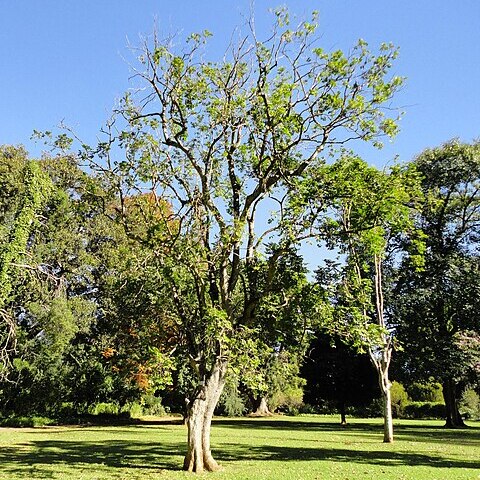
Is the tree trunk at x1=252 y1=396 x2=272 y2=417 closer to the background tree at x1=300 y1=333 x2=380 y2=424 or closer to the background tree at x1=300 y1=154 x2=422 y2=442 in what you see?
the background tree at x1=300 y1=333 x2=380 y2=424

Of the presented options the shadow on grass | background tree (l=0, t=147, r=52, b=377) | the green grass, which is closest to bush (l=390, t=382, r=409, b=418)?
the shadow on grass

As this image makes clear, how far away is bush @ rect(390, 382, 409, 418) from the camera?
2269 inches

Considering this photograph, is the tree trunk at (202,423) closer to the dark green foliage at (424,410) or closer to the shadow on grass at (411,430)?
the shadow on grass at (411,430)

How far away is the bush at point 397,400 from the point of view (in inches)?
2269

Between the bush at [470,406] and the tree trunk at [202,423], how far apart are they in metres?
48.9

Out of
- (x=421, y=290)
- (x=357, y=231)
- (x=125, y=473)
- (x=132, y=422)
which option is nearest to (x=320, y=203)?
(x=357, y=231)

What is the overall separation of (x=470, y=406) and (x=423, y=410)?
5.25 metres

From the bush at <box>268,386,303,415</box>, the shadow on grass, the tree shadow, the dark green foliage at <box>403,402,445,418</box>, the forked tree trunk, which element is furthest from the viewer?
the bush at <box>268,386,303,415</box>

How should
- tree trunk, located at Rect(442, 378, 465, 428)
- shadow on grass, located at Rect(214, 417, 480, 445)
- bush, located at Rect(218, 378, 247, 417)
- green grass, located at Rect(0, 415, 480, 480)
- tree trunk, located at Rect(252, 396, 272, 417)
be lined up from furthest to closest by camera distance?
tree trunk, located at Rect(252, 396, 272, 417) → bush, located at Rect(218, 378, 247, 417) → tree trunk, located at Rect(442, 378, 465, 428) → shadow on grass, located at Rect(214, 417, 480, 445) → green grass, located at Rect(0, 415, 480, 480)

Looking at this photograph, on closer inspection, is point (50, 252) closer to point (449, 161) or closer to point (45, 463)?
point (45, 463)

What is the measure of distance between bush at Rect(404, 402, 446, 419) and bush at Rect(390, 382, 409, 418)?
21.1 inches

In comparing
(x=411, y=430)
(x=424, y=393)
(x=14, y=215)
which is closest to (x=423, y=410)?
(x=424, y=393)

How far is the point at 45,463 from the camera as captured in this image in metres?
15.7

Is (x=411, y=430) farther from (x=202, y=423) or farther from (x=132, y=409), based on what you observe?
(x=202, y=423)
